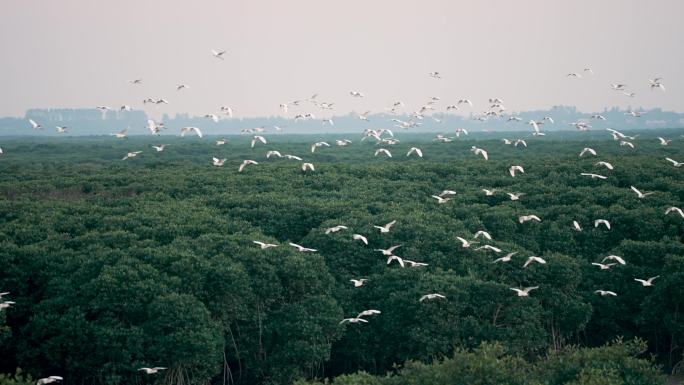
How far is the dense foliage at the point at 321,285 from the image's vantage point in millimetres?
23219

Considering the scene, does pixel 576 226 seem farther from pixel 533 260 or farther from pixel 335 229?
pixel 335 229

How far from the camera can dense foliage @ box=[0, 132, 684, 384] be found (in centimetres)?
2322

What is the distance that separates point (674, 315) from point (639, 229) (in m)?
5.95

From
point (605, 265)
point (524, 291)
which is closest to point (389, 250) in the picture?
point (524, 291)

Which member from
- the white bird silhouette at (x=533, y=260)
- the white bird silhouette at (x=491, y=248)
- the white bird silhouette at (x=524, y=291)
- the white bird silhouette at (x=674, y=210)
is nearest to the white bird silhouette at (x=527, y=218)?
the white bird silhouette at (x=491, y=248)

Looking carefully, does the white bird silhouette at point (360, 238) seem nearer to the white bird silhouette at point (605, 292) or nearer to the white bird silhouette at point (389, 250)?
the white bird silhouette at point (389, 250)

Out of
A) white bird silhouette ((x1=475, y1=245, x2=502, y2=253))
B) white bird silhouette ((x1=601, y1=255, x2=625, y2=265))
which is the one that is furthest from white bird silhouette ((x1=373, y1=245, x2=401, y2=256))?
white bird silhouette ((x1=601, y1=255, x2=625, y2=265))

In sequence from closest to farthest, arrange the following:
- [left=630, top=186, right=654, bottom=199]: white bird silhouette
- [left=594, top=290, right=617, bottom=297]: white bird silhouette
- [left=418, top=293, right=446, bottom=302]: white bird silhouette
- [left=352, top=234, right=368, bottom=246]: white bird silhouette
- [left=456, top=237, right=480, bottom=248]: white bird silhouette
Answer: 1. [left=418, top=293, right=446, bottom=302]: white bird silhouette
2. [left=594, top=290, right=617, bottom=297]: white bird silhouette
3. [left=456, top=237, right=480, bottom=248]: white bird silhouette
4. [left=352, top=234, right=368, bottom=246]: white bird silhouette
5. [left=630, top=186, right=654, bottom=199]: white bird silhouette

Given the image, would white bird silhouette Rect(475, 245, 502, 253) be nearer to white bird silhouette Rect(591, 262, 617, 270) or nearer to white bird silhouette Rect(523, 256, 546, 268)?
white bird silhouette Rect(523, 256, 546, 268)

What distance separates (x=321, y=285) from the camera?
2703 centimetres

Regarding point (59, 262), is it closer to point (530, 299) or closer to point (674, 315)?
point (530, 299)

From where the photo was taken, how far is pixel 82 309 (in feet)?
77.6

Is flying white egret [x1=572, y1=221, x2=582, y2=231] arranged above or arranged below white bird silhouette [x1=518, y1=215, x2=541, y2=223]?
below

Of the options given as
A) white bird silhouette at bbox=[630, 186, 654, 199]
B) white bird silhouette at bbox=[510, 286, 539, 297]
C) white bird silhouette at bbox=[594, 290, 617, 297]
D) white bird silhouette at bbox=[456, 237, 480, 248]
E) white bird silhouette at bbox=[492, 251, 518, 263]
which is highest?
white bird silhouette at bbox=[630, 186, 654, 199]
